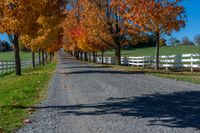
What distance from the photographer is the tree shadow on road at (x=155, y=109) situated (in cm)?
866

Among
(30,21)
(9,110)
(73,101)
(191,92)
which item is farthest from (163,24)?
(9,110)

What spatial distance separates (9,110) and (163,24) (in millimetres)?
18551

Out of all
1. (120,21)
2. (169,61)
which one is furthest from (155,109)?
(120,21)

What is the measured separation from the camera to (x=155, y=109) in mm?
10117

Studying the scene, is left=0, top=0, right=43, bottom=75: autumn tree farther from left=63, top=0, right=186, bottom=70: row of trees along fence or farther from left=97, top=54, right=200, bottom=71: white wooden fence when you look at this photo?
left=97, top=54, right=200, bottom=71: white wooden fence

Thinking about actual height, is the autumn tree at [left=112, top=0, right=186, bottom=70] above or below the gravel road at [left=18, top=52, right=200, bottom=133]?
above

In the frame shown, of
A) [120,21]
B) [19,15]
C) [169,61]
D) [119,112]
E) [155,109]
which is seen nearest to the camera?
[119,112]

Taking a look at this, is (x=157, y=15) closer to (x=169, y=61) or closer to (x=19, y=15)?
(x=169, y=61)

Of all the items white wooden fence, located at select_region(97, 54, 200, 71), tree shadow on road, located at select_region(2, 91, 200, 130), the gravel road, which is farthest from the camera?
white wooden fence, located at select_region(97, 54, 200, 71)

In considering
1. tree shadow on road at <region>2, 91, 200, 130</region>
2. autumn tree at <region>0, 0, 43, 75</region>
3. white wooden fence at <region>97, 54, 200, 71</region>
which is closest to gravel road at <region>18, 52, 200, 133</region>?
tree shadow on road at <region>2, 91, 200, 130</region>

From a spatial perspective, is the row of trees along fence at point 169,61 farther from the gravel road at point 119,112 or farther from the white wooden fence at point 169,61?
the gravel road at point 119,112

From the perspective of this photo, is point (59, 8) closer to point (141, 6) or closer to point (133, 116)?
point (141, 6)

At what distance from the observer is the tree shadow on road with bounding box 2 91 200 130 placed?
28.4 feet

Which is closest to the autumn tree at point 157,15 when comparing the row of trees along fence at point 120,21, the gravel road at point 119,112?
the row of trees along fence at point 120,21
